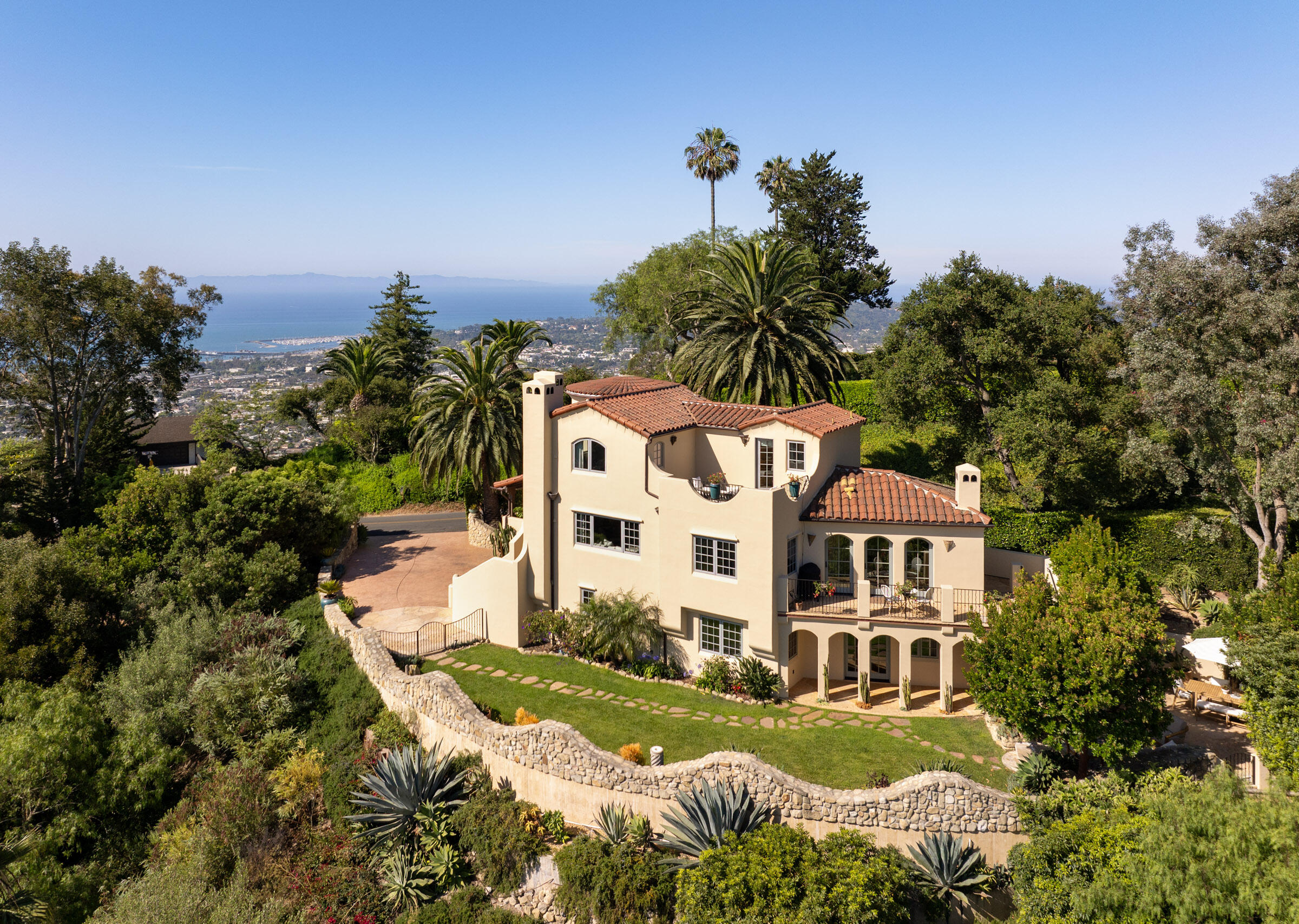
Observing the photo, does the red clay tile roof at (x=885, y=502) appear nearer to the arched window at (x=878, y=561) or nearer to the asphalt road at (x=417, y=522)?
the arched window at (x=878, y=561)

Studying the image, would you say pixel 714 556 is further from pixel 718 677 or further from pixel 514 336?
pixel 514 336

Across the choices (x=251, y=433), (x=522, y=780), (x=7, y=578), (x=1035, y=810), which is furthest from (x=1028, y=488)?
(x=251, y=433)

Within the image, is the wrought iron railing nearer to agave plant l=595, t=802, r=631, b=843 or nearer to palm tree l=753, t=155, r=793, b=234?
agave plant l=595, t=802, r=631, b=843

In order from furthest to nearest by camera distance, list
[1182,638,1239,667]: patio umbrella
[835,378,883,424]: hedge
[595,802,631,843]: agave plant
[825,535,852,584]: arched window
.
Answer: [835,378,883,424]: hedge
[825,535,852,584]: arched window
[1182,638,1239,667]: patio umbrella
[595,802,631,843]: agave plant

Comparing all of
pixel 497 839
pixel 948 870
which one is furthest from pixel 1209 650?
pixel 497 839

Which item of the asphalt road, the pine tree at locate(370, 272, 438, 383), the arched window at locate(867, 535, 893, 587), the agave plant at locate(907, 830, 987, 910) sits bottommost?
the agave plant at locate(907, 830, 987, 910)

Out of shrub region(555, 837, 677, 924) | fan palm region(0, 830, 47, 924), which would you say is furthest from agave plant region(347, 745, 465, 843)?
fan palm region(0, 830, 47, 924)
